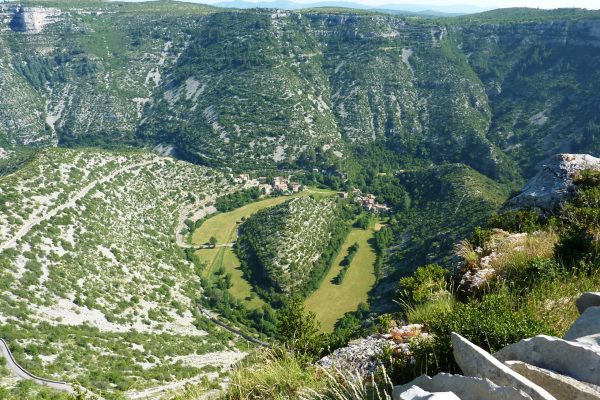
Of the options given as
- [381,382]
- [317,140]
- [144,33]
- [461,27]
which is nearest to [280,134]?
[317,140]

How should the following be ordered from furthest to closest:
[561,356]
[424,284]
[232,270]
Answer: [232,270]
[424,284]
[561,356]

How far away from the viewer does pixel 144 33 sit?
180 m

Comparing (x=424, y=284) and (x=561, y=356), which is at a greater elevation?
(x=561, y=356)

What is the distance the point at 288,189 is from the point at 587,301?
10545 cm

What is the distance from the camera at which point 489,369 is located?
5227 millimetres

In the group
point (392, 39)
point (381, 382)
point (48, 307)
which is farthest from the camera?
point (392, 39)

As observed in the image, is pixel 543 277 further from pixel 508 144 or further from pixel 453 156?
pixel 508 144

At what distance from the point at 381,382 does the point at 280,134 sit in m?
125

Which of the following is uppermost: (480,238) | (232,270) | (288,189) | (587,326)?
(587,326)

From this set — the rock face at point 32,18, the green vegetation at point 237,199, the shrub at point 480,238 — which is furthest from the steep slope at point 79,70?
the shrub at point 480,238

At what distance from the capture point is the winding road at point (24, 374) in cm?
2933

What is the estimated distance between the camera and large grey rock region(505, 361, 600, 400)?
477 centimetres

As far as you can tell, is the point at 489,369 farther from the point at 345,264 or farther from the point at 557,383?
the point at 345,264

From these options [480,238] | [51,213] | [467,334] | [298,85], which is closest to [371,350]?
[467,334]
